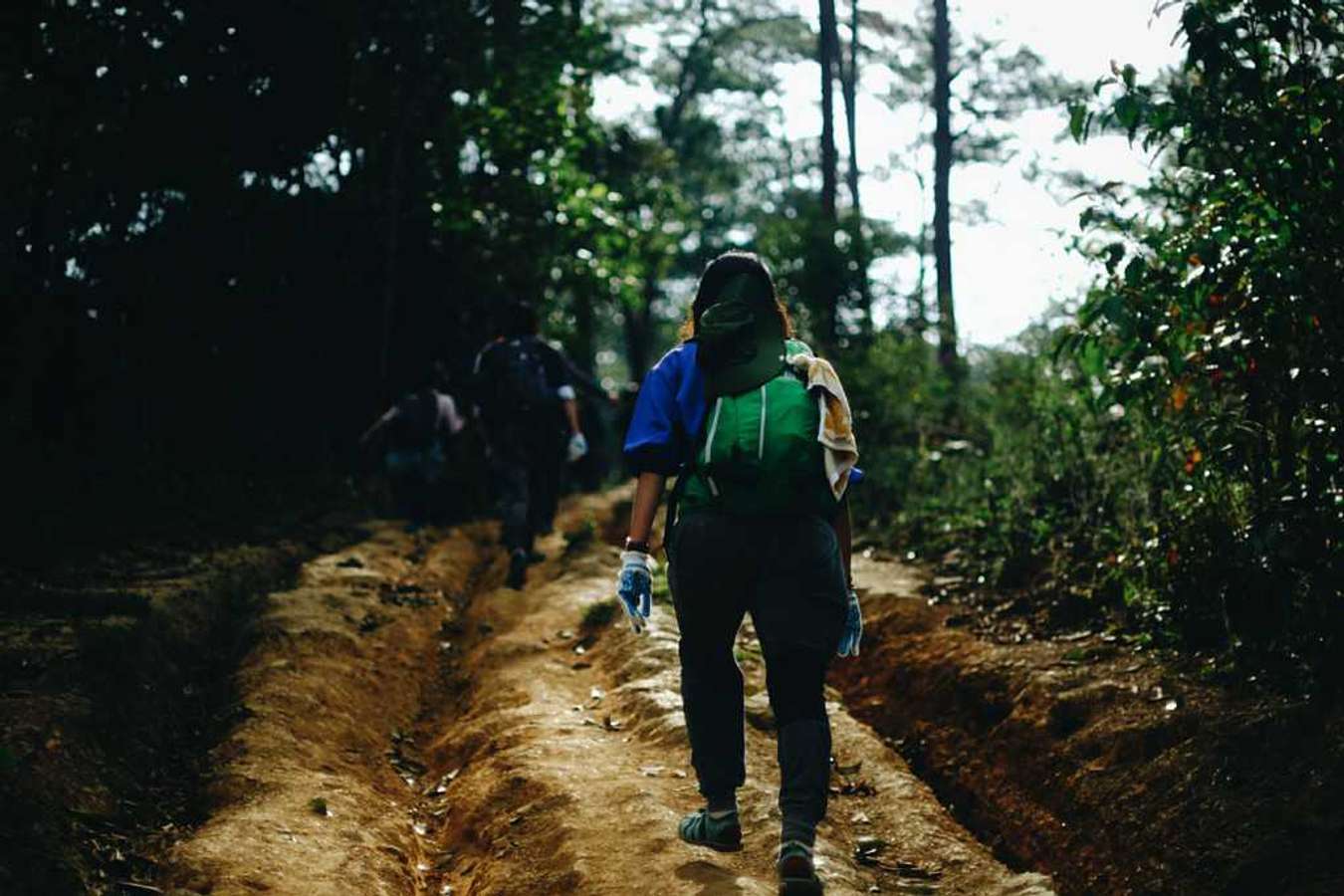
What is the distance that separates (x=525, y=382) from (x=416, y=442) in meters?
2.88

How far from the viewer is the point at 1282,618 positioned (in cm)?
466

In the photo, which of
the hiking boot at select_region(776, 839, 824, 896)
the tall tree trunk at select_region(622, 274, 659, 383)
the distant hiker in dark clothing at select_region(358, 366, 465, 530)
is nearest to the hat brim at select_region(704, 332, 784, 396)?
the hiking boot at select_region(776, 839, 824, 896)

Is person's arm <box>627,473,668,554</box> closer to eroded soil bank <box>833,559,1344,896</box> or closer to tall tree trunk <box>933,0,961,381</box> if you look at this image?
eroded soil bank <box>833,559,1344,896</box>

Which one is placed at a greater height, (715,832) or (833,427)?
(833,427)

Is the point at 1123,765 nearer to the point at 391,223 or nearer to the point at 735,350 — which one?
the point at 735,350

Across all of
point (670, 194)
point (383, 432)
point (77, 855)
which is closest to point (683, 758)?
point (77, 855)

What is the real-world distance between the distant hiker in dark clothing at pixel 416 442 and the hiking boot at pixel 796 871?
8.80m

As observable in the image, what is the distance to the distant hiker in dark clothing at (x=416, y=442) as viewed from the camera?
39.6 ft

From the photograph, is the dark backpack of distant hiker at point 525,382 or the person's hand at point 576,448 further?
the dark backpack of distant hiker at point 525,382

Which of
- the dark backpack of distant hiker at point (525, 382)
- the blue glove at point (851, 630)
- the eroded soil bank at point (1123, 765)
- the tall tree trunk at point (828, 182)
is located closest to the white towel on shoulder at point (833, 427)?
the blue glove at point (851, 630)

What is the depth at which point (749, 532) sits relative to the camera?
13.1 ft

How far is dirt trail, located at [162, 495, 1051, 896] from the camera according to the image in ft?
14.0

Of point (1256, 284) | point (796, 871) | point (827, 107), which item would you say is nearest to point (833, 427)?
point (796, 871)

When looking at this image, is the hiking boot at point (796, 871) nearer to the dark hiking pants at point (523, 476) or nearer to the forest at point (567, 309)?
the forest at point (567, 309)
